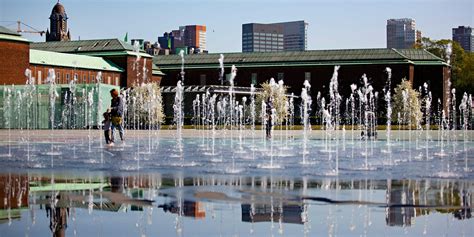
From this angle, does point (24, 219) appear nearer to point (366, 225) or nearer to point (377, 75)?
point (366, 225)

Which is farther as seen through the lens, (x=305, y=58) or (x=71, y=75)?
(x=305, y=58)

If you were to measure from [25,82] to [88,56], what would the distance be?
1680 cm

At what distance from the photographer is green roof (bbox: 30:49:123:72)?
245ft

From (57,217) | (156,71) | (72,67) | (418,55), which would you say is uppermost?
(418,55)

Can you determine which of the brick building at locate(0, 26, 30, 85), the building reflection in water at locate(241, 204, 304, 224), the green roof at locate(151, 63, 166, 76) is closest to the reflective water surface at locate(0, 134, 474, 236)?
the building reflection in water at locate(241, 204, 304, 224)

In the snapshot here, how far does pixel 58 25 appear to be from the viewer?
14150 cm

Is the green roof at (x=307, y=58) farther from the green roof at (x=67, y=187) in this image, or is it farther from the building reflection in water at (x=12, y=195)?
the green roof at (x=67, y=187)

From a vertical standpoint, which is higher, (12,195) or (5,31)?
(5,31)

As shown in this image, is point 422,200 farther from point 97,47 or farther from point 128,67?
point 97,47

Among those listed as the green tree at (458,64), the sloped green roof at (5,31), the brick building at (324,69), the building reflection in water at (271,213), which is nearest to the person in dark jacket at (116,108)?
the building reflection in water at (271,213)

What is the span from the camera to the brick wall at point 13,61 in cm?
6391

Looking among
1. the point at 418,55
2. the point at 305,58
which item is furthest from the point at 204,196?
the point at 305,58

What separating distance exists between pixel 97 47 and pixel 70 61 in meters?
7.83

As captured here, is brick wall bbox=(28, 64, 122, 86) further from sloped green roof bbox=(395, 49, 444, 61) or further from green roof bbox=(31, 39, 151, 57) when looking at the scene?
sloped green roof bbox=(395, 49, 444, 61)
